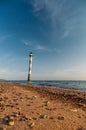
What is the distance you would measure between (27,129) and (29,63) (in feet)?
250

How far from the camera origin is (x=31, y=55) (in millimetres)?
80750

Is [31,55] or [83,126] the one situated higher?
[31,55]

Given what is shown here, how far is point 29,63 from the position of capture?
81875mm

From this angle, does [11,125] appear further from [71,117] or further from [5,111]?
[71,117]

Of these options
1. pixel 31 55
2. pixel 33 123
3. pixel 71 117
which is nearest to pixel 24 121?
pixel 33 123

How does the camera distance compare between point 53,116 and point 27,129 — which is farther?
point 53,116

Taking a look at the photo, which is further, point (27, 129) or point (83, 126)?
point (83, 126)

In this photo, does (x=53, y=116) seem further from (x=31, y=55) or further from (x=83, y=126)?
(x=31, y=55)

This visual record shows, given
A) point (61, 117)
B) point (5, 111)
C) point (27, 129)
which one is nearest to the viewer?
point (27, 129)

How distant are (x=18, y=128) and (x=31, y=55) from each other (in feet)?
246

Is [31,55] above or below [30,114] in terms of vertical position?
above

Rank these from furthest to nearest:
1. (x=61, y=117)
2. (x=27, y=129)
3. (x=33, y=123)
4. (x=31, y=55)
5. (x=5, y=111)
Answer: (x=31, y=55)
(x=5, y=111)
(x=61, y=117)
(x=33, y=123)
(x=27, y=129)

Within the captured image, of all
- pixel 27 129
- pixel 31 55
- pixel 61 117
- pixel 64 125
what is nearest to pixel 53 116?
pixel 61 117

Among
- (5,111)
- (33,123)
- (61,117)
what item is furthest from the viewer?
(5,111)
